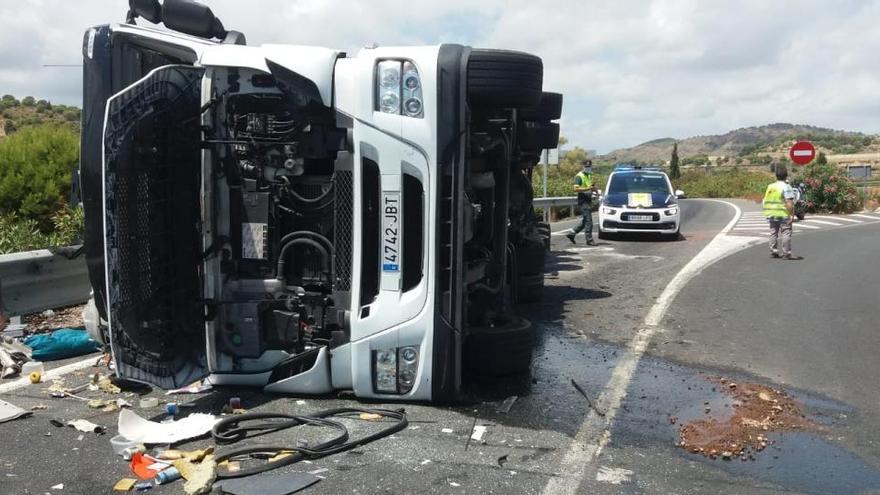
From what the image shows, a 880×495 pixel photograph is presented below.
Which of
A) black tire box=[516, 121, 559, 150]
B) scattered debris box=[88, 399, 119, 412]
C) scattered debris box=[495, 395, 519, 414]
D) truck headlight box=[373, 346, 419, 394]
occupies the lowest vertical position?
scattered debris box=[495, 395, 519, 414]

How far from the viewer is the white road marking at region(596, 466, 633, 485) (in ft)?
12.5

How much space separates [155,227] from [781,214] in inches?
452

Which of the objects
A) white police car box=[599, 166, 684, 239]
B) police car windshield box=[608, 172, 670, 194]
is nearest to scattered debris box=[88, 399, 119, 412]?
white police car box=[599, 166, 684, 239]

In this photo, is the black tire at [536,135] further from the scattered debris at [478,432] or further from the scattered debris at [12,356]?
the scattered debris at [12,356]

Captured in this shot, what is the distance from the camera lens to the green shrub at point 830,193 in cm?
2808

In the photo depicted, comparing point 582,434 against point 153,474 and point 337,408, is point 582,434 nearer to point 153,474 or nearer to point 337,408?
point 337,408

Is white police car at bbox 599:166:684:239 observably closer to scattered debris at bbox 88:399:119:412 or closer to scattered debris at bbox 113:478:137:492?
scattered debris at bbox 88:399:119:412

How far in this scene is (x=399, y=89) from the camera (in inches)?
185

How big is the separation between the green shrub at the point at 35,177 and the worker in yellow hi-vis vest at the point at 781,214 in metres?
11.4

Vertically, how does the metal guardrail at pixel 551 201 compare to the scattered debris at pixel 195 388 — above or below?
above

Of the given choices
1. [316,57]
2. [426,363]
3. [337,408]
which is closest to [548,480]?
[426,363]

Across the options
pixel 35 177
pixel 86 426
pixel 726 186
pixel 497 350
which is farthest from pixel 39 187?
pixel 726 186

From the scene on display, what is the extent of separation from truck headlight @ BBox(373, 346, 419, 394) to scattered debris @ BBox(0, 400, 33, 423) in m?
2.16

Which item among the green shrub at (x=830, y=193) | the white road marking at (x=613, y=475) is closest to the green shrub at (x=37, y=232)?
the white road marking at (x=613, y=475)
